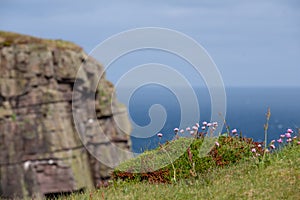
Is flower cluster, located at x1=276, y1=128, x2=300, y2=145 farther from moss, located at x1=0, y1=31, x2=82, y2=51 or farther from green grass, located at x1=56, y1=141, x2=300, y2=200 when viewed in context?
moss, located at x1=0, y1=31, x2=82, y2=51

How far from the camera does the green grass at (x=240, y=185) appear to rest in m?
7.82

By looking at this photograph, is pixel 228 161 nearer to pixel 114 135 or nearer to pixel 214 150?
pixel 214 150

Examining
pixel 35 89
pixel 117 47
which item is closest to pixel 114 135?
pixel 35 89

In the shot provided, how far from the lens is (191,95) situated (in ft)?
35.7

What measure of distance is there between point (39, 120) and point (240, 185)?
3017cm

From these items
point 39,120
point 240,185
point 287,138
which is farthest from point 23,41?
point 240,185

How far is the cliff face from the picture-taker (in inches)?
1399

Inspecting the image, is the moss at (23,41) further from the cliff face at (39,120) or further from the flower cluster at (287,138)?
the flower cluster at (287,138)

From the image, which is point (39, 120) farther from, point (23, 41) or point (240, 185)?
point (240, 185)

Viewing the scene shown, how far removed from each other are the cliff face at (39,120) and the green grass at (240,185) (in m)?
25.6

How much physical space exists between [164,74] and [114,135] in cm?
2833

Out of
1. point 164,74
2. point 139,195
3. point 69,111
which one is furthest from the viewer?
point 69,111

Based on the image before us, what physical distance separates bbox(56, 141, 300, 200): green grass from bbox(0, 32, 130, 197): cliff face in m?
25.6

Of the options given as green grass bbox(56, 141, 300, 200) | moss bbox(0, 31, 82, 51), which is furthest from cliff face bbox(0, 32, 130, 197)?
green grass bbox(56, 141, 300, 200)
